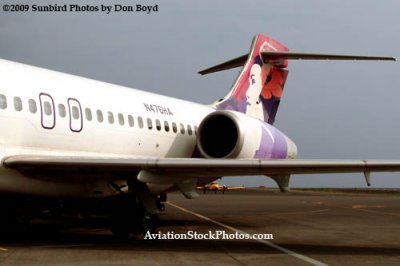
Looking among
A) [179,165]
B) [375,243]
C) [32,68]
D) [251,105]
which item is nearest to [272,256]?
[179,165]

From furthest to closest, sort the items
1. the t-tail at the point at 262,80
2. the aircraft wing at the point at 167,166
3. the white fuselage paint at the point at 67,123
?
the t-tail at the point at 262,80, the white fuselage paint at the point at 67,123, the aircraft wing at the point at 167,166

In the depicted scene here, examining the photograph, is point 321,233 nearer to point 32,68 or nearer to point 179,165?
point 179,165

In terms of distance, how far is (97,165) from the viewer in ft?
35.6

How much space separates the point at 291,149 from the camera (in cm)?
1725

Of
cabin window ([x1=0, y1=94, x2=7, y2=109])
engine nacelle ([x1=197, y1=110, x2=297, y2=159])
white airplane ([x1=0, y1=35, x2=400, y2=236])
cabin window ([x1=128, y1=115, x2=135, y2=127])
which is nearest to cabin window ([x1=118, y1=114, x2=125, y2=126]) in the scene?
white airplane ([x1=0, y1=35, x2=400, y2=236])

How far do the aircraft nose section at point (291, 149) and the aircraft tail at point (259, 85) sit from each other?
4.89 ft

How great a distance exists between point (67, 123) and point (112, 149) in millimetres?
1431

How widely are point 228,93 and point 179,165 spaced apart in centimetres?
795

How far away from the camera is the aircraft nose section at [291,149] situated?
17.1 m

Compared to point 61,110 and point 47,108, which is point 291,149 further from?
point 47,108

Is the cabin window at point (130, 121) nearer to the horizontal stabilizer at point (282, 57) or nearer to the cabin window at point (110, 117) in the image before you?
the cabin window at point (110, 117)

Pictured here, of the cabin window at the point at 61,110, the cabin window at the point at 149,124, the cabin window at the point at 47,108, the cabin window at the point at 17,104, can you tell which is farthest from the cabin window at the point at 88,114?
the cabin window at the point at 149,124

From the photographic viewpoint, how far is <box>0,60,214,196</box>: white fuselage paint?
11.0 metres

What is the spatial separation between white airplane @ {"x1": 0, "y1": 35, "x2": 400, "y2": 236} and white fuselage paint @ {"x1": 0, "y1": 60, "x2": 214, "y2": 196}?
0.07 feet
